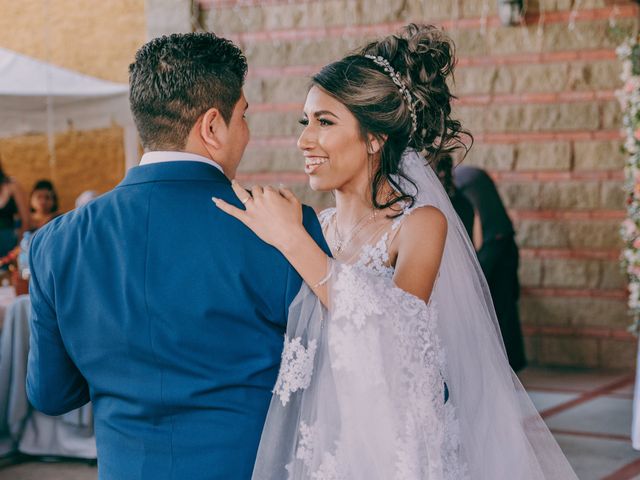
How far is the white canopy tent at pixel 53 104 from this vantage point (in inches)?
256

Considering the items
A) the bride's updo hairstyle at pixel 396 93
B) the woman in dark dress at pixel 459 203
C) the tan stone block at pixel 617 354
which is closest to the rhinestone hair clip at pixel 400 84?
the bride's updo hairstyle at pixel 396 93

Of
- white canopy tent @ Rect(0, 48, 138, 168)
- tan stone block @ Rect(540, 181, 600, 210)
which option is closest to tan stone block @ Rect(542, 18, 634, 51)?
tan stone block @ Rect(540, 181, 600, 210)

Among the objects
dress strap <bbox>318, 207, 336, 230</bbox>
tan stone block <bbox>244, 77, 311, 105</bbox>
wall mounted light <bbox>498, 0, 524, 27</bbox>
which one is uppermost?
Result: wall mounted light <bbox>498, 0, 524, 27</bbox>

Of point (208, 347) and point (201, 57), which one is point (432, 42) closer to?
point (201, 57)

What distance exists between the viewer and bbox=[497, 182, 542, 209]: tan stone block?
662cm

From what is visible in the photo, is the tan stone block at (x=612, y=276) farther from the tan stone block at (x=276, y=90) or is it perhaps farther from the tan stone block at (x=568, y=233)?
the tan stone block at (x=276, y=90)

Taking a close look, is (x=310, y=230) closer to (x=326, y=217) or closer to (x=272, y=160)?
(x=326, y=217)

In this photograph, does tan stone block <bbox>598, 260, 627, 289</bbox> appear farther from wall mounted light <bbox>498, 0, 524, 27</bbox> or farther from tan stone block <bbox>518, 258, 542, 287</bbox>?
wall mounted light <bbox>498, 0, 524, 27</bbox>

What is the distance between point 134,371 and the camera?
1608 mm

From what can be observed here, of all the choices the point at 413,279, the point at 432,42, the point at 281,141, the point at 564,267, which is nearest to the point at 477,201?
the point at 564,267

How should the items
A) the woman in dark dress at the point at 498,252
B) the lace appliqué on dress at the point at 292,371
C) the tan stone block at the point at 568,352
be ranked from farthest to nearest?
the tan stone block at the point at 568,352 < the woman in dark dress at the point at 498,252 < the lace appliqué on dress at the point at 292,371

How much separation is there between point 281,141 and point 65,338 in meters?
5.74

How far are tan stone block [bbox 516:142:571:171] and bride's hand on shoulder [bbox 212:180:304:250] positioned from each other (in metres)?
5.14

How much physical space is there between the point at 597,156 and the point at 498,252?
3.97 feet
